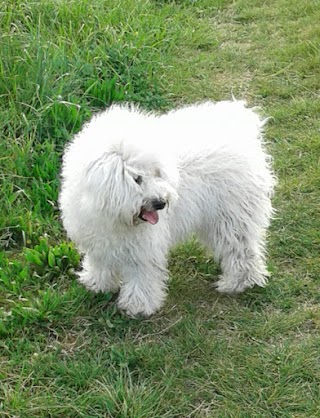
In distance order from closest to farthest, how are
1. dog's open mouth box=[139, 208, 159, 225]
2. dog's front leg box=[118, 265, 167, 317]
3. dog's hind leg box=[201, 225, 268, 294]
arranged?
dog's open mouth box=[139, 208, 159, 225] → dog's front leg box=[118, 265, 167, 317] → dog's hind leg box=[201, 225, 268, 294]

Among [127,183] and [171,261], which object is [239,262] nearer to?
[171,261]

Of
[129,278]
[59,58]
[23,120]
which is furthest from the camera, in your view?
[59,58]

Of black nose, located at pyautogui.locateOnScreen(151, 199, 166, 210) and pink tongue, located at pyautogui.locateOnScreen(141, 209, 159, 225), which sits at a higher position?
black nose, located at pyautogui.locateOnScreen(151, 199, 166, 210)

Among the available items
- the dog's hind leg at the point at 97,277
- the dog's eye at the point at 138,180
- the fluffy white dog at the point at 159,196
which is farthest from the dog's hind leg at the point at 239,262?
the dog's eye at the point at 138,180

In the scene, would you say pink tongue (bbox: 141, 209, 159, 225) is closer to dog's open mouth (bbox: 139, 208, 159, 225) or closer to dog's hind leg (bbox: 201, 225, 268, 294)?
dog's open mouth (bbox: 139, 208, 159, 225)

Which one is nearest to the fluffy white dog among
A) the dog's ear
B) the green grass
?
the dog's ear

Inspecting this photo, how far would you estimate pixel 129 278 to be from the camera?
10.9 ft

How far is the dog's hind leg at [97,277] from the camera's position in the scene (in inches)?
132

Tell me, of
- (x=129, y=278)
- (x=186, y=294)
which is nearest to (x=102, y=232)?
(x=129, y=278)

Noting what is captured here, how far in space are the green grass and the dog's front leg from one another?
2.6 inches

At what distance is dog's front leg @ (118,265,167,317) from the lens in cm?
329

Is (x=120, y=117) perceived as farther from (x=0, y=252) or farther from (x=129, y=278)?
(x=0, y=252)

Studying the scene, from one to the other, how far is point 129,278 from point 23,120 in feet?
4.85

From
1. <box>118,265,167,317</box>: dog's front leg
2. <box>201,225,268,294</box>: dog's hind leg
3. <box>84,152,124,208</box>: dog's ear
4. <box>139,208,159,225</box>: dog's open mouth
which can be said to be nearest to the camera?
<box>84,152,124,208</box>: dog's ear
